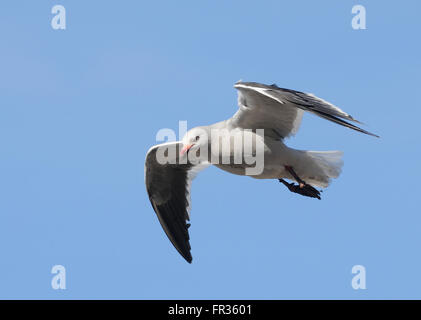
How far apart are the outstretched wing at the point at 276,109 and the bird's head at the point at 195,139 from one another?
16.7 inches

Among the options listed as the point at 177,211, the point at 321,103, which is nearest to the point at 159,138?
the point at 177,211

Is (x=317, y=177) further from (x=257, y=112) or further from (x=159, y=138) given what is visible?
(x=159, y=138)

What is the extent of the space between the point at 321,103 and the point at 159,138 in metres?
2.77

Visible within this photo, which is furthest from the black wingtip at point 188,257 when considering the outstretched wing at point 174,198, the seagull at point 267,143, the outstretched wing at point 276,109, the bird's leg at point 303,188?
the outstretched wing at point 276,109

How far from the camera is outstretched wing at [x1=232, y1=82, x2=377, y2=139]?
9591 millimetres

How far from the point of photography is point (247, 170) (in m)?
10.6

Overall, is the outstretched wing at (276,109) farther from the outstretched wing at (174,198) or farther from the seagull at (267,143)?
the outstretched wing at (174,198)

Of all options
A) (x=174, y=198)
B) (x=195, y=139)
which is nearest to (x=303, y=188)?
(x=195, y=139)

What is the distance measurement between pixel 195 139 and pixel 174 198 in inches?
77.6

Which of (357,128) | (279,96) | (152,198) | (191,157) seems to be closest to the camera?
(357,128)

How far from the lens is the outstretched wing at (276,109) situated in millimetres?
9591

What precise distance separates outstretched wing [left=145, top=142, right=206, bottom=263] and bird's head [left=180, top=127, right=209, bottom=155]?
1.44 metres

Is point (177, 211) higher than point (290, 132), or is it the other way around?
point (290, 132)

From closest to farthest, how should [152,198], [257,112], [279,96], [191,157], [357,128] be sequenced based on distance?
[357,128]
[279,96]
[257,112]
[191,157]
[152,198]
